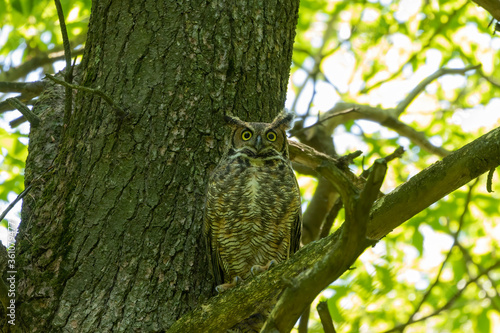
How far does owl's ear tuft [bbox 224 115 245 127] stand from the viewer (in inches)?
114

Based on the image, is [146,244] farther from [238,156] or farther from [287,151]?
[287,151]

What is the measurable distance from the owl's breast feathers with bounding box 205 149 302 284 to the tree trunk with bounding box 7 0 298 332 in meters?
0.13

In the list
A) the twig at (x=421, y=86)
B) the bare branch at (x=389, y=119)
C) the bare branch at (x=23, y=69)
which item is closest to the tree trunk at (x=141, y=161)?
the bare branch at (x=389, y=119)

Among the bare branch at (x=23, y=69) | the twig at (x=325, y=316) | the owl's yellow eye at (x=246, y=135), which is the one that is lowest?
the twig at (x=325, y=316)

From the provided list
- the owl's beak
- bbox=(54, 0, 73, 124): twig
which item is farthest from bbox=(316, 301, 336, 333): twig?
bbox=(54, 0, 73, 124): twig

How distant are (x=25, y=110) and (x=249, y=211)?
1389 mm

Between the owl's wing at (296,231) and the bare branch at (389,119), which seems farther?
the bare branch at (389,119)

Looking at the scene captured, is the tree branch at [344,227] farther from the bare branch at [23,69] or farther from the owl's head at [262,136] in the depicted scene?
the bare branch at [23,69]

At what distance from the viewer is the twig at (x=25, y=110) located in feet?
9.20

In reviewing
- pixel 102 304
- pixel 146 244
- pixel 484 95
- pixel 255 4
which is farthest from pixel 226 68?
pixel 484 95

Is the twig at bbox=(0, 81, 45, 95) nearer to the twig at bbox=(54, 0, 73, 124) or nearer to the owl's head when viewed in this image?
the twig at bbox=(54, 0, 73, 124)

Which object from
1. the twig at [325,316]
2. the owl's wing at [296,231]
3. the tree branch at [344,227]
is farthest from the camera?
the owl's wing at [296,231]

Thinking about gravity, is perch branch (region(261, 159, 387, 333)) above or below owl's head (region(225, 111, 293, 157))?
below

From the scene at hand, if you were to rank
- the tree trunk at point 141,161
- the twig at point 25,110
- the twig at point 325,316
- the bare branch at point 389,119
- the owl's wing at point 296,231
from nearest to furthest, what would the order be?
the twig at point 325,316, the tree trunk at point 141,161, the twig at point 25,110, the owl's wing at point 296,231, the bare branch at point 389,119
